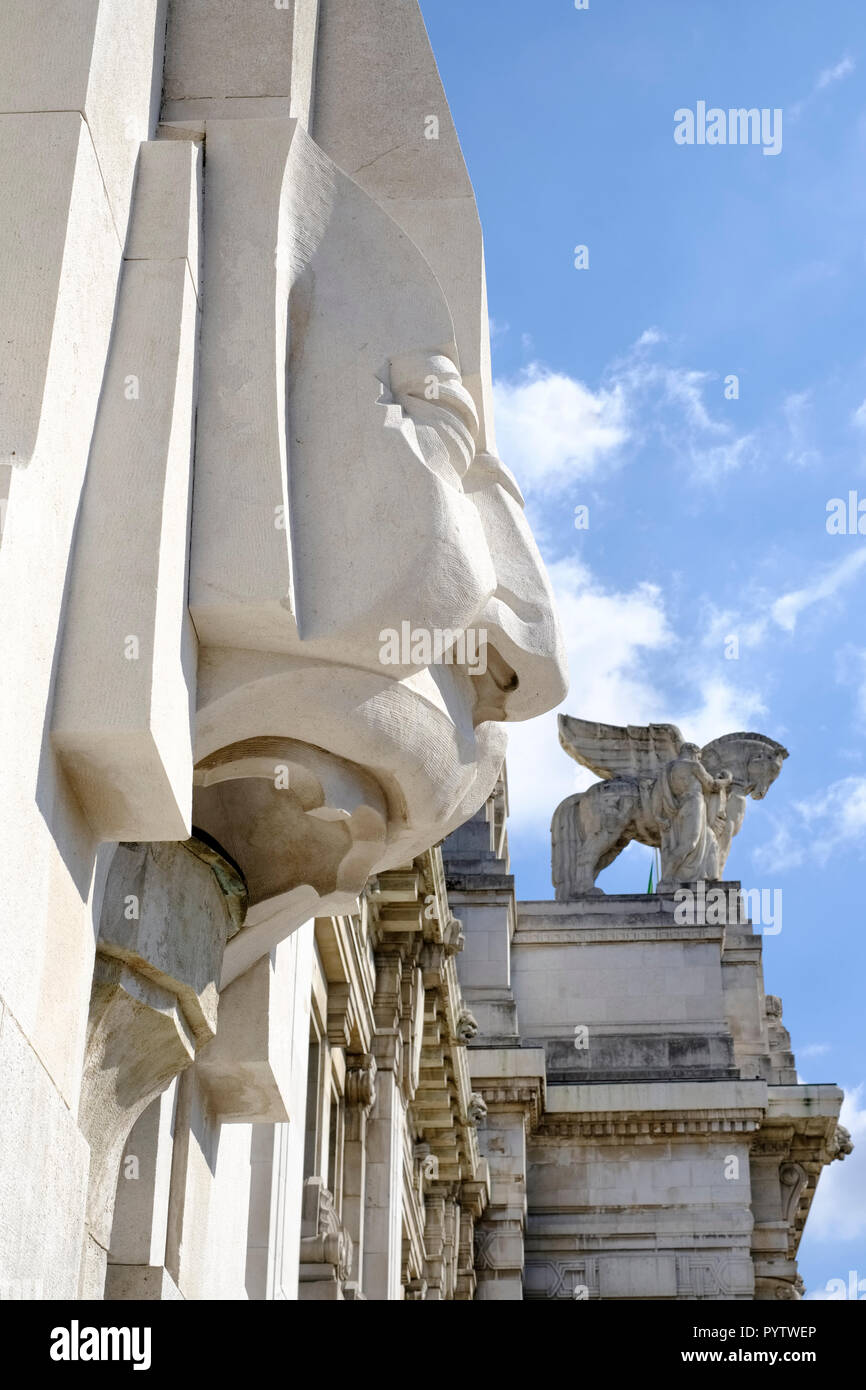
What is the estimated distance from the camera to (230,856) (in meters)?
6.27

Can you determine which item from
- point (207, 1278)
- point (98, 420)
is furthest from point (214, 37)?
point (207, 1278)

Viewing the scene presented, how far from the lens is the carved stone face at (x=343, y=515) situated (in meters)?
5.07

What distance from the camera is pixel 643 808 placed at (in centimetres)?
4044

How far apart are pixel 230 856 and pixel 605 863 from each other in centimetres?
3430

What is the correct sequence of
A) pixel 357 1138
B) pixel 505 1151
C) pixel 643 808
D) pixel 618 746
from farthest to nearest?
1. pixel 618 746
2. pixel 643 808
3. pixel 505 1151
4. pixel 357 1138

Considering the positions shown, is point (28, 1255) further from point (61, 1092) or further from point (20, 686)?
point (20, 686)

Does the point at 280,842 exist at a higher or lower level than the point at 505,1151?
lower

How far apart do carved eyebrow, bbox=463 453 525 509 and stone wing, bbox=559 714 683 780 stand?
117 feet

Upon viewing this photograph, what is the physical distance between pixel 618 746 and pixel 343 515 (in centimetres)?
3699

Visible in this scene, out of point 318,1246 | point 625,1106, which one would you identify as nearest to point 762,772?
point 625,1106

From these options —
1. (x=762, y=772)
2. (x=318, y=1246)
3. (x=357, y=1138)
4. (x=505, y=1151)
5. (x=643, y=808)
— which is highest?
(x=762, y=772)

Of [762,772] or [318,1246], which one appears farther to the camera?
[762,772]

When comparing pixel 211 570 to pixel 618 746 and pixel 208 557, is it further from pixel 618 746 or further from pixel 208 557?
pixel 618 746

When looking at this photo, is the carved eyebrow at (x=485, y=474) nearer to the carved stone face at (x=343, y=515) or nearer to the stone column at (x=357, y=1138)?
the carved stone face at (x=343, y=515)
